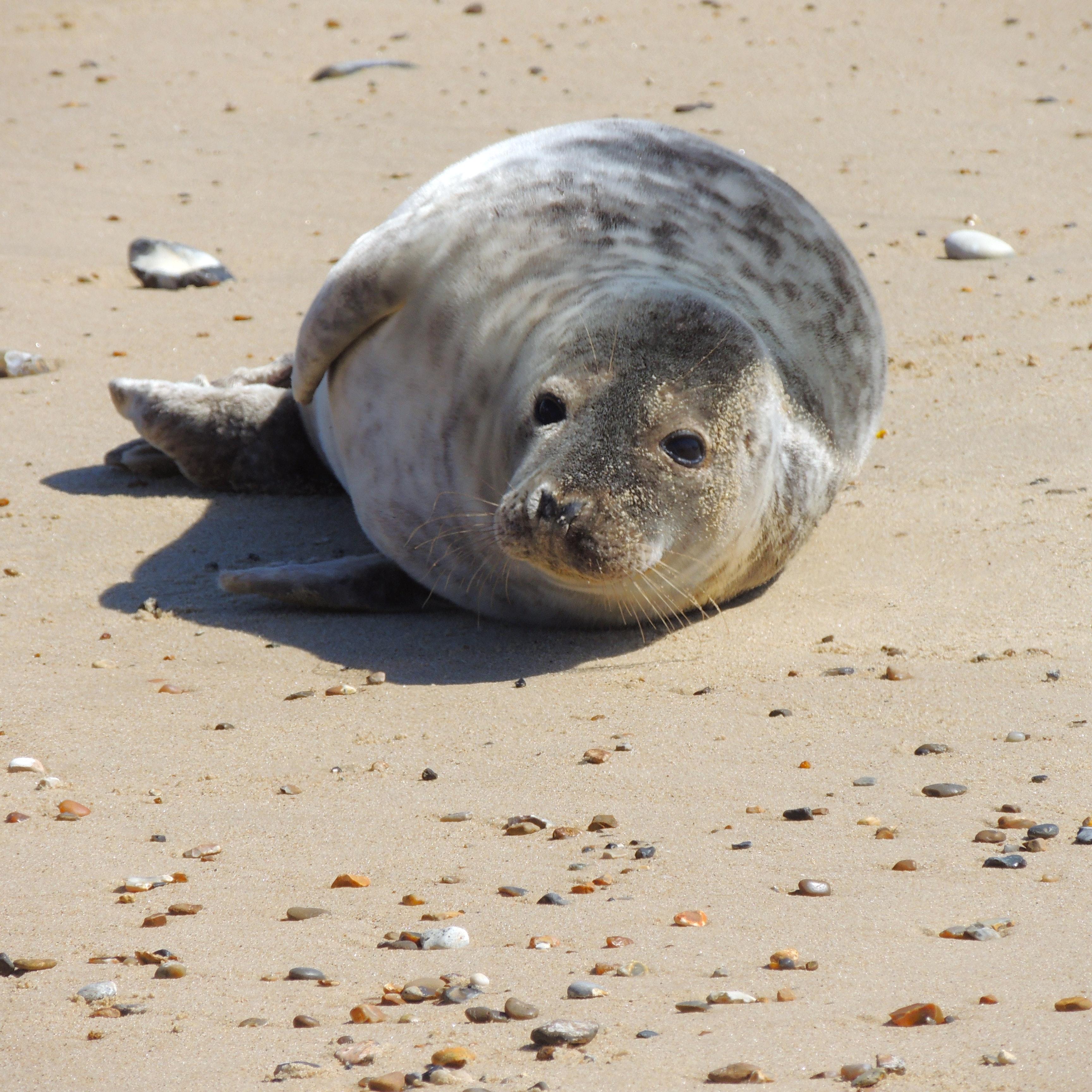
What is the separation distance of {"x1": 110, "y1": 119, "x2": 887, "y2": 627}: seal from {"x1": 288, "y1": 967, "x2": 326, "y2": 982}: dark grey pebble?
135cm

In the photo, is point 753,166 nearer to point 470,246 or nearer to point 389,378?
point 470,246

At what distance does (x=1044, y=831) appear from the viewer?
2455 mm

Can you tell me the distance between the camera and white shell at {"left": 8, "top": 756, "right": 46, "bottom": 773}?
2828 mm

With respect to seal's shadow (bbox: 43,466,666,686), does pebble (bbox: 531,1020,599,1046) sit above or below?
above

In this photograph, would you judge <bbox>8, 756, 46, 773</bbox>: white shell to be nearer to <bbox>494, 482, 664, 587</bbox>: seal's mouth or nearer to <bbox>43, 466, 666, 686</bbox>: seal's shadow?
<bbox>43, 466, 666, 686</bbox>: seal's shadow

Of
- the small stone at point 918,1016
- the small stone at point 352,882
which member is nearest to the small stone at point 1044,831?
the small stone at point 918,1016

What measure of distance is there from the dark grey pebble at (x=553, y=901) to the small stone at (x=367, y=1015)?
43 cm

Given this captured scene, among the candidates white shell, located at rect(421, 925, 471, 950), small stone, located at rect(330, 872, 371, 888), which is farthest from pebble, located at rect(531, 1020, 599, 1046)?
small stone, located at rect(330, 872, 371, 888)

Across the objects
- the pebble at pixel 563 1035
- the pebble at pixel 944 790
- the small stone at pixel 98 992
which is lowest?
the pebble at pixel 944 790

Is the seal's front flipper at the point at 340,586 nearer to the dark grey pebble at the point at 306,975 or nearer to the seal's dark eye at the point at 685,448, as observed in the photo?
the seal's dark eye at the point at 685,448

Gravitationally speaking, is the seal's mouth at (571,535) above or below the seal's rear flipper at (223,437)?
above

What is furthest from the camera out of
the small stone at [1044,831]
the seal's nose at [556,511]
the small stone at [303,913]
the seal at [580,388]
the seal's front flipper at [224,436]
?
the seal's front flipper at [224,436]

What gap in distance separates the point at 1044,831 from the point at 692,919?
0.64 metres

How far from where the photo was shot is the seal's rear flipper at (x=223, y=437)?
4.80 m
